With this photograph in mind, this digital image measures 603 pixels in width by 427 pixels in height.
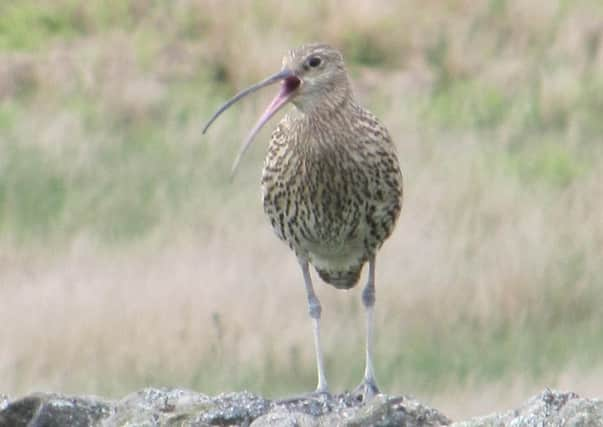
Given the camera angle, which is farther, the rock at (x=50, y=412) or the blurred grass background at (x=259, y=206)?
the blurred grass background at (x=259, y=206)

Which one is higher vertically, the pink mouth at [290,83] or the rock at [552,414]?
the pink mouth at [290,83]

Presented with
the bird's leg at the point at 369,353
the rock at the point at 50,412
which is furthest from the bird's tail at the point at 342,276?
the rock at the point at 50,412

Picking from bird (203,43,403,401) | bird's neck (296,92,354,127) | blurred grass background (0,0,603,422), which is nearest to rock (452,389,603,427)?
bird (203,43,403,401)

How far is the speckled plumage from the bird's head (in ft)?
0.04

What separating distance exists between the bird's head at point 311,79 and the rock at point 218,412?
5.90 feet

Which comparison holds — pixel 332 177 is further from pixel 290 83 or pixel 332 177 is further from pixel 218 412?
pixel 218 412

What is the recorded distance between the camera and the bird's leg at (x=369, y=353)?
8.27 meters

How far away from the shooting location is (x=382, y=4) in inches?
870

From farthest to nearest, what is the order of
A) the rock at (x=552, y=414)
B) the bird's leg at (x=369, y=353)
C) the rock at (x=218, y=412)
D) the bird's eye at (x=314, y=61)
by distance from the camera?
the bird's eye at (x=314, y=61)
the bird's leg at (x=369, y=353)
the rock at (x=218, y=412)
the rock at (x=552, y=414)

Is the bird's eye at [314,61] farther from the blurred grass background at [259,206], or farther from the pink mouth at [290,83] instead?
the blurred grass background at [259,206]

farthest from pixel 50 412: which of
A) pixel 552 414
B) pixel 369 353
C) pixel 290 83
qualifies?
pixel 369 353

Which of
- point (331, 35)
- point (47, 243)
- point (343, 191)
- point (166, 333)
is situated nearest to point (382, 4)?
point (331, 35)

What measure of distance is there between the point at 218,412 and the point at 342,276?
2699mm

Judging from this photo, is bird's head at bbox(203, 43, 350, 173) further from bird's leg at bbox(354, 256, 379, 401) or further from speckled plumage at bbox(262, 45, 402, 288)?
bird's leg at bbox(354, 256, 379, 401)
